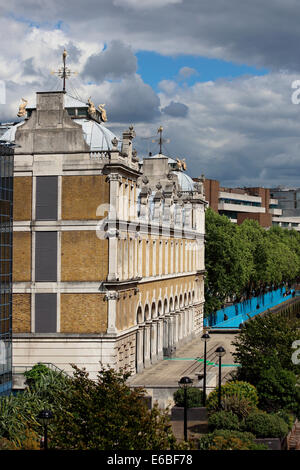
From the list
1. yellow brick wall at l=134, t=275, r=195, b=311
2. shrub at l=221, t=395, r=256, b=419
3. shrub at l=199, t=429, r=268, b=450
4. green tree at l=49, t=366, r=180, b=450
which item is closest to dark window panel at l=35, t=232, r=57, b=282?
yellow brick wall at l=134, t=275, r=195, b=311

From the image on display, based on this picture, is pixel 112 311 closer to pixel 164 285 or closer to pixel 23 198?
pixel 23 198

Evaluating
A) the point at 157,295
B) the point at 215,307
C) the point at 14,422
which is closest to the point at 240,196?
the point at 215,307

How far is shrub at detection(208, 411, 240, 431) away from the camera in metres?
34.9

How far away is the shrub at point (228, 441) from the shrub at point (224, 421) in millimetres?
2137

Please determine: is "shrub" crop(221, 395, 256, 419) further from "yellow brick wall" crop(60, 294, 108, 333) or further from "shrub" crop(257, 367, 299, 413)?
"yellow brick wall" crop(60, 294, 108, 333)

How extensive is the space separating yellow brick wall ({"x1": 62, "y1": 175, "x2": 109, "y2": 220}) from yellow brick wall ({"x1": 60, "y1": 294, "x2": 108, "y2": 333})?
4890 millimetres

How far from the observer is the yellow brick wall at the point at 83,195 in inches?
1921

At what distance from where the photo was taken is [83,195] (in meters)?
49.0

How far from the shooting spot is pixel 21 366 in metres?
48.2

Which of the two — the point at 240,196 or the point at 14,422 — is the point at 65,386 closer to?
the point at 14,422

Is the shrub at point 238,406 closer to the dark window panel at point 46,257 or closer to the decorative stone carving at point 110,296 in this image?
the decorative stone carving at point 110,296

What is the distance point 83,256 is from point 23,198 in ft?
17.2

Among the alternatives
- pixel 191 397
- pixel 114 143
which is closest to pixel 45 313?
pixel 114 143

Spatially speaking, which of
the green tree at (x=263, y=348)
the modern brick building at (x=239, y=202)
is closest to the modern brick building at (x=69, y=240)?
the green tree at (x=263, y=348)
